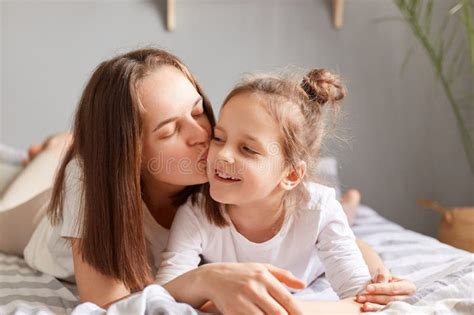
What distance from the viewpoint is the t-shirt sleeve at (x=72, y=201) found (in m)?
1.34

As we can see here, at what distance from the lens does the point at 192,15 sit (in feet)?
9.04

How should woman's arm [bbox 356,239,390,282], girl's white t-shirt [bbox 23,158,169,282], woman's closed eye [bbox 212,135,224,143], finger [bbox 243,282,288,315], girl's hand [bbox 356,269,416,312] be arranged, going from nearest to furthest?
finger [bbox 243,282,288,315] → girl's hand [bbox 356,269,416,312] → woman's closed eye [bbox 212,135,224,143] → girl's white t-shirt [bbox 23,158,169,282] → woman's arm [bbox 356,239,390,282]

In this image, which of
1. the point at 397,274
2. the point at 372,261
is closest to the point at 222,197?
the point at 372,261

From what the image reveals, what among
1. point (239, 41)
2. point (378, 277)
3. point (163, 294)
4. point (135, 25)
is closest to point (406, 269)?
point (378, 277)

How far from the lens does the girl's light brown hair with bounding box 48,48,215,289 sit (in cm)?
127

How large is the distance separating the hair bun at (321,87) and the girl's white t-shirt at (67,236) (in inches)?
16.0

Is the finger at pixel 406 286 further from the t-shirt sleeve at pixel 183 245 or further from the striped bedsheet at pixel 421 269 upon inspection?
the t-shirt sleeve at pixel 183 245

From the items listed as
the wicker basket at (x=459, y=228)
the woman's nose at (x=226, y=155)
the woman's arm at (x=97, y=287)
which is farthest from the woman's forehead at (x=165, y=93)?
the wicker basket at (x=459, y=228)

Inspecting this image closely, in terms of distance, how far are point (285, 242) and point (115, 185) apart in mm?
342

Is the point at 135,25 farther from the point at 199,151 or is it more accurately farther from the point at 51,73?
the point at 199,151

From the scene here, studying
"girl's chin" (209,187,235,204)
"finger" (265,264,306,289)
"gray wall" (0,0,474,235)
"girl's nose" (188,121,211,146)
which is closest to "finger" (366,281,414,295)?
"finger" (265,264,306,289)

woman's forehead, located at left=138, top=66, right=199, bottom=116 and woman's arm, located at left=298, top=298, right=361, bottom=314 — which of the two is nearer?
woman's arm, located at left=298, top=298, right=361, bottom=314

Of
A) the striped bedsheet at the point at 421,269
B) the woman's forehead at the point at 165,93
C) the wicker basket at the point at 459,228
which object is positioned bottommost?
the wicker basket at the point at 459,228

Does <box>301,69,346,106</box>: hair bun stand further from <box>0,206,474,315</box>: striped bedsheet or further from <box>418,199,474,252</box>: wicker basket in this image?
<box>418,199,474,252</box>: wicker basket
